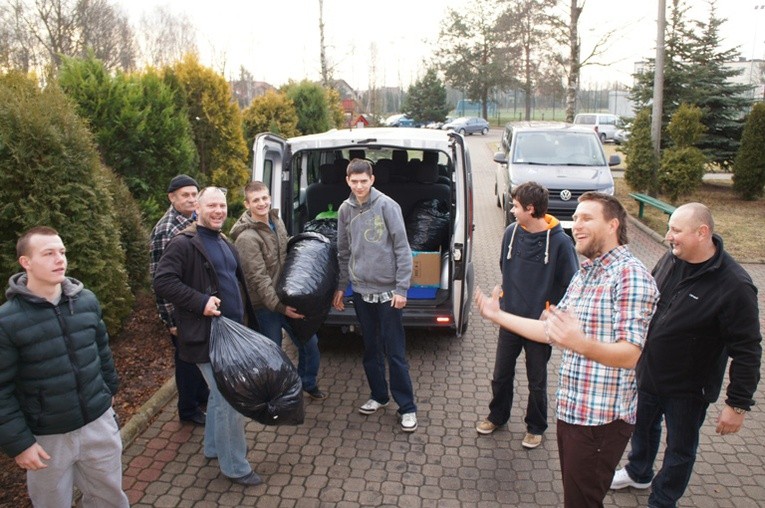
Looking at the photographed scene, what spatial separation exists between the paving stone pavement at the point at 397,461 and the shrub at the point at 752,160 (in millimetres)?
11458

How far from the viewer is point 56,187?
179 inches

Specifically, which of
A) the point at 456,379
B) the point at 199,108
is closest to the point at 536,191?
the point at 456,379

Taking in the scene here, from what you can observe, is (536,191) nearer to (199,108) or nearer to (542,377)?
(542,377)

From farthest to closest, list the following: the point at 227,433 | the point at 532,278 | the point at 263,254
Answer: the point at 263,254, the point at 532,278, the point at 227,433

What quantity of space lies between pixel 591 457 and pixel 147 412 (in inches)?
134

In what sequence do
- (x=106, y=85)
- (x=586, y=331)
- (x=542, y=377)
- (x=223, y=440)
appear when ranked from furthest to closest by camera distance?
(x=106, y=85), (x=542, y=377), (x=223, y=440), (x=586, y=331)

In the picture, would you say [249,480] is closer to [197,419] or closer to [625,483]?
[197,419]

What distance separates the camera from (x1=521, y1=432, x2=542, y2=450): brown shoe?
13.9 ft

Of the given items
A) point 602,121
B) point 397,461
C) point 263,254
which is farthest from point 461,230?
point 602,121

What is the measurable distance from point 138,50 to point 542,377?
48853mm

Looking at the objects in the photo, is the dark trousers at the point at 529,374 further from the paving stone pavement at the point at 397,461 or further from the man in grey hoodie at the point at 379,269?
the man in grey hoodie at the point at 379,269

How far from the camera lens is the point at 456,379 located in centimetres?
538

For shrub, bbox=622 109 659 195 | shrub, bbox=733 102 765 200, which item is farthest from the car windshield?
shrub, bbox=733 102 765 200

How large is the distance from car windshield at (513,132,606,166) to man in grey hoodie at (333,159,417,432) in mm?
7583
